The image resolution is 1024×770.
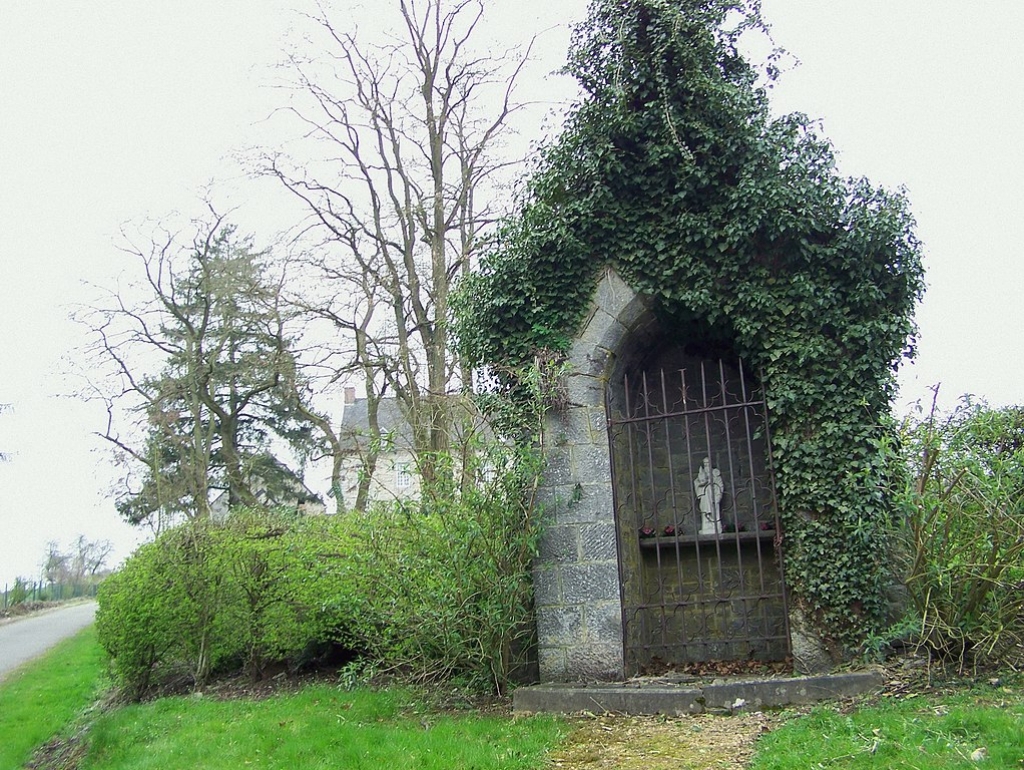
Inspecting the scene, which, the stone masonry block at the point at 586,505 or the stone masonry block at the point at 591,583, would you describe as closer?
the stone masonry block at the point at 591,583

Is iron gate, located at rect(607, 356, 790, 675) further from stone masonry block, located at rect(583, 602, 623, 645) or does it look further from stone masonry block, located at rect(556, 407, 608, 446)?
stone masonry block, located at rect(583, 602, 623, 645)

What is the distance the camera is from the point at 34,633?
60.7ft

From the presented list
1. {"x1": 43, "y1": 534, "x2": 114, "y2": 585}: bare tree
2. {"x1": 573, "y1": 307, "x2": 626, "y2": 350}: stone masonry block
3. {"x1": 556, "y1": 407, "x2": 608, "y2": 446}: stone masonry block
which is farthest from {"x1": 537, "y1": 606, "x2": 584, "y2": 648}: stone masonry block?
{"x1": 43, "y1": 534, "x2": 114, "y2": 585}: bare tree

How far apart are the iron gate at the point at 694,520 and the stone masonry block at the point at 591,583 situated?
0.26 m

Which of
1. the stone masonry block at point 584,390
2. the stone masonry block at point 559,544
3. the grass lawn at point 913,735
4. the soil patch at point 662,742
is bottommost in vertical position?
the soil patch at point 662,742

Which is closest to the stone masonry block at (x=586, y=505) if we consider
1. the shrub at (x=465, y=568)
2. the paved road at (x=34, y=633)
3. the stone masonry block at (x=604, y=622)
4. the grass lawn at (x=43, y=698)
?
the shrub at (x=465, y=568)

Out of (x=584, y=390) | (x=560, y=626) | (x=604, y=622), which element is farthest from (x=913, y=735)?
(x=584, y=390)

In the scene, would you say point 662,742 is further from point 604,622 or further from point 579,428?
point 579,428

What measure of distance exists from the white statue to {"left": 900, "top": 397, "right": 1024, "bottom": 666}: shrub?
6.21 ft

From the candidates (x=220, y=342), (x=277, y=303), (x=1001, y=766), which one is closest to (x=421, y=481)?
(x=1001, y=766)

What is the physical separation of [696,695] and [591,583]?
1184mm

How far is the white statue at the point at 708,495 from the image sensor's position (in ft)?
25.0

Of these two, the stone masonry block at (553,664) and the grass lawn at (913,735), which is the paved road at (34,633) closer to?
the stone masonry block at (553,664)

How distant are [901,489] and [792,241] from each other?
Result: 82.9 inches
